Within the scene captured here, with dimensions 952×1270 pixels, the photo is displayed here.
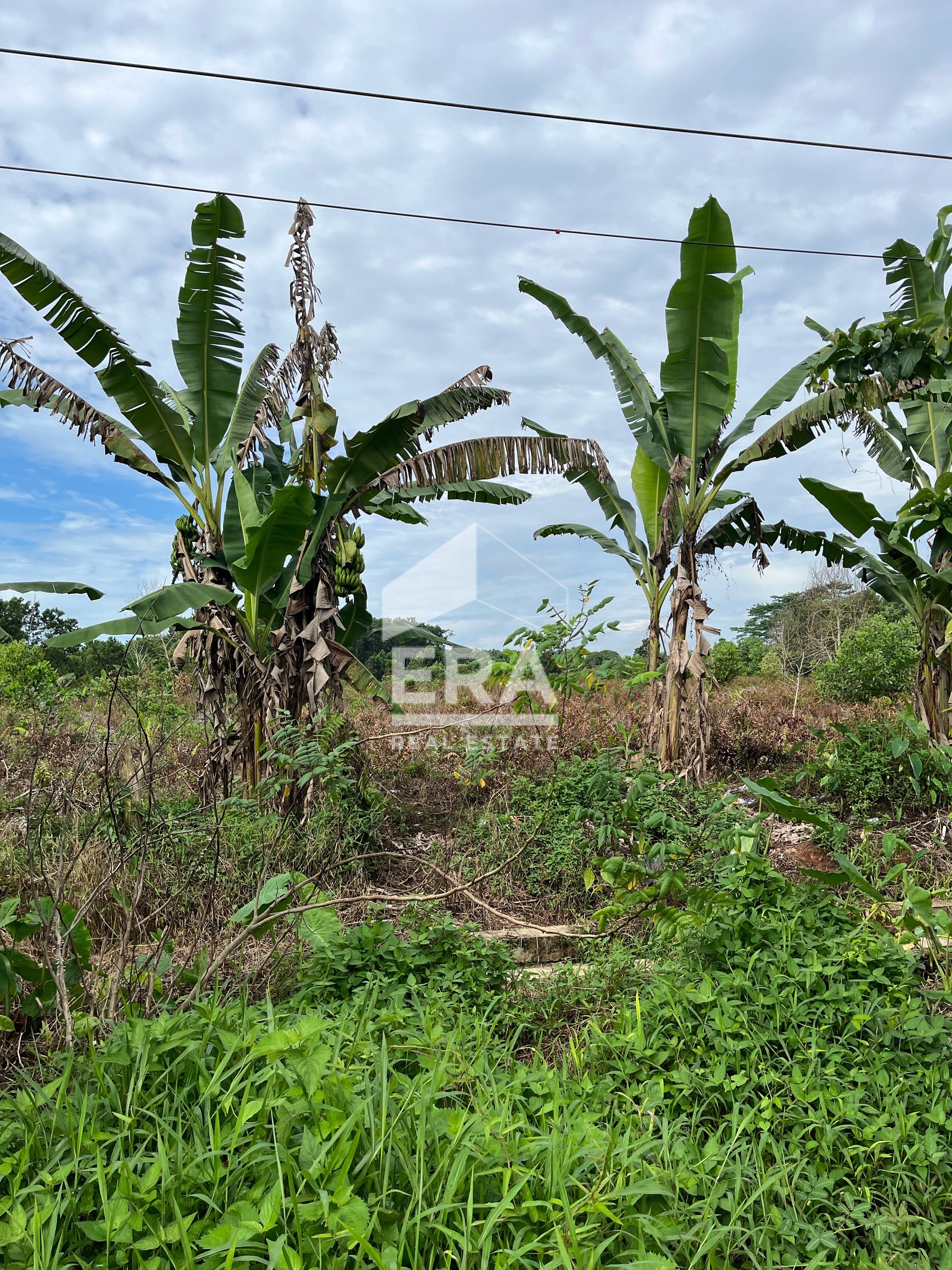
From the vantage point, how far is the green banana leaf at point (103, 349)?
5020 mm

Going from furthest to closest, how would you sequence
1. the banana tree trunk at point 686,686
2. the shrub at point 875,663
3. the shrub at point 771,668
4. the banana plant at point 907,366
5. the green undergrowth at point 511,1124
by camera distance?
the shrub at point 771,668, the shrub at point 875,663, the banana tree trunk at point 686,686, the banana plant at point 907,366, the green undergrowth at point 511,1124

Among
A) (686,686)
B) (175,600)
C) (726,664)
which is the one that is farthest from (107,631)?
(726,664)

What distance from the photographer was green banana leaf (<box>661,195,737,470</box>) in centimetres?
546

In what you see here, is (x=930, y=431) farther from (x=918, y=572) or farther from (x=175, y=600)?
(x=175, y=600)

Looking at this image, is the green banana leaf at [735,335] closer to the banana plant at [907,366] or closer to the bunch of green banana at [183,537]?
the banana plant at [907,366]

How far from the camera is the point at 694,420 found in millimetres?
6105

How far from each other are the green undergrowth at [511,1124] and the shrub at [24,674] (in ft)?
23.4

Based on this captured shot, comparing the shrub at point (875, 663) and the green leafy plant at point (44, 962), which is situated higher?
the shrub at point (875, 663)

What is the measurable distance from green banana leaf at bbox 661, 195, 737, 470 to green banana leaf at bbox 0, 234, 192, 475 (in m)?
3.96

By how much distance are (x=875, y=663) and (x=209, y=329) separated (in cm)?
817

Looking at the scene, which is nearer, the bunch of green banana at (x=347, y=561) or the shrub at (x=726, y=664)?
the bunch of green banana at (x=347, y=561)

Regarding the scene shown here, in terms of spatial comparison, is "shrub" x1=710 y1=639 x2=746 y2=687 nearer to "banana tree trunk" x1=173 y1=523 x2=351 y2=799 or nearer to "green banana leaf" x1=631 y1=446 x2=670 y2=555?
"green banana leaf" x1=631 y1=446 x2=670 y2=555

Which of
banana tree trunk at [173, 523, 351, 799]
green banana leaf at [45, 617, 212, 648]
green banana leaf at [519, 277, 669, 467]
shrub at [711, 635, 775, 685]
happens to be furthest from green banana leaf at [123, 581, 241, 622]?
shrub at [711, 635, 775, 685]

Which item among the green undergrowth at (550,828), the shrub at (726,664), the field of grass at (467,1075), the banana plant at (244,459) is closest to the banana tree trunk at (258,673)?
the banana plant at (244,459)
